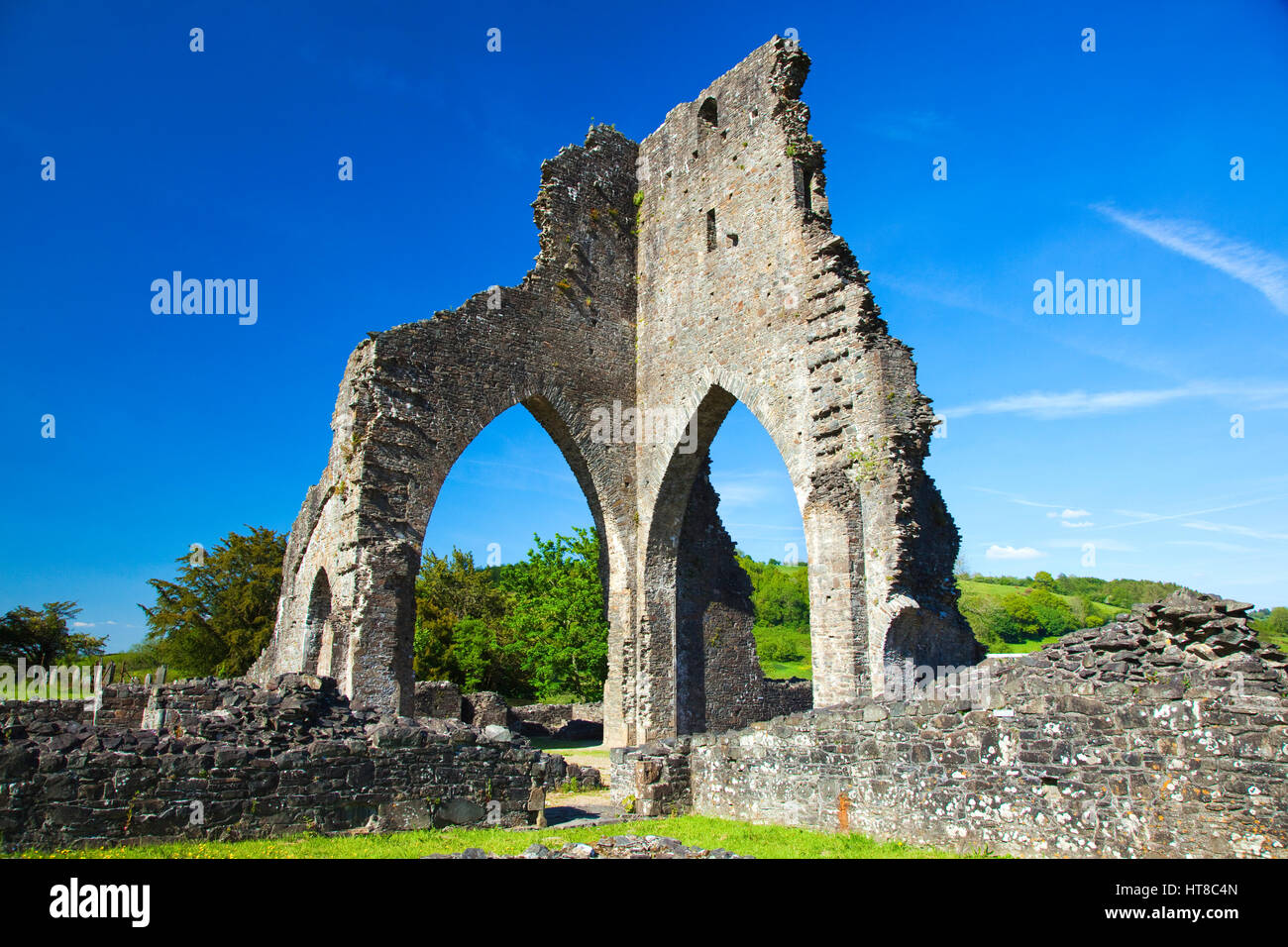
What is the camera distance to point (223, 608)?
28.4 m

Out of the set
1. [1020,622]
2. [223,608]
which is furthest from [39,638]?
[1020,622]

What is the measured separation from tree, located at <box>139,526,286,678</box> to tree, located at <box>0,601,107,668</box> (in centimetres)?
519

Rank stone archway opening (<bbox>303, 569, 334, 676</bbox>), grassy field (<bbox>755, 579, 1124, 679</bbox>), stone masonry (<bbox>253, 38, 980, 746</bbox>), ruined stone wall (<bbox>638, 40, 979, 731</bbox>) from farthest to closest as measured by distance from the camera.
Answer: grassy field (<bbox>755, 579, 1124, 679</bbox>), stone archway opening (<bbox>303, 569, 334, 676</bbox>), stone masonry (<bbox>253, 38, 980, 746</bbox>), ruined stone wall (<bbox>638, 40, 979, 731</bbox>)

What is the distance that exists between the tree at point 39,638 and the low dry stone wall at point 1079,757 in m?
33.1

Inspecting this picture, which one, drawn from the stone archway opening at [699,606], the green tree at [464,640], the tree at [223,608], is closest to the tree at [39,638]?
the tree at [223,608]

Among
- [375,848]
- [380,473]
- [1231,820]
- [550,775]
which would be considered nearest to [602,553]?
[380,473]

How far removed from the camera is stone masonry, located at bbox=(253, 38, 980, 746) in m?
12.3

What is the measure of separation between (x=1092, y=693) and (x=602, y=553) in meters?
12.5

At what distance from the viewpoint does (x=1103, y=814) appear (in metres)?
5.18

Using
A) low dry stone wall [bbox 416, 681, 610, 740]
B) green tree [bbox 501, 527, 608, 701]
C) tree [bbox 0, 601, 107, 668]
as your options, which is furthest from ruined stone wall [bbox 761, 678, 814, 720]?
tree [bbox 0, 601, 107, 668]

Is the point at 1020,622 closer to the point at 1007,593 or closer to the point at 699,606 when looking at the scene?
the point at 1007,593

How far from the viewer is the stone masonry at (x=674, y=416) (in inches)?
485

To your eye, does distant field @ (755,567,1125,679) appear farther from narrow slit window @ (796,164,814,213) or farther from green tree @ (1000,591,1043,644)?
narrow slit window @ (796,164,814,213)

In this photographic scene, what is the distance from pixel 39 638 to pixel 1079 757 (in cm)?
3792
